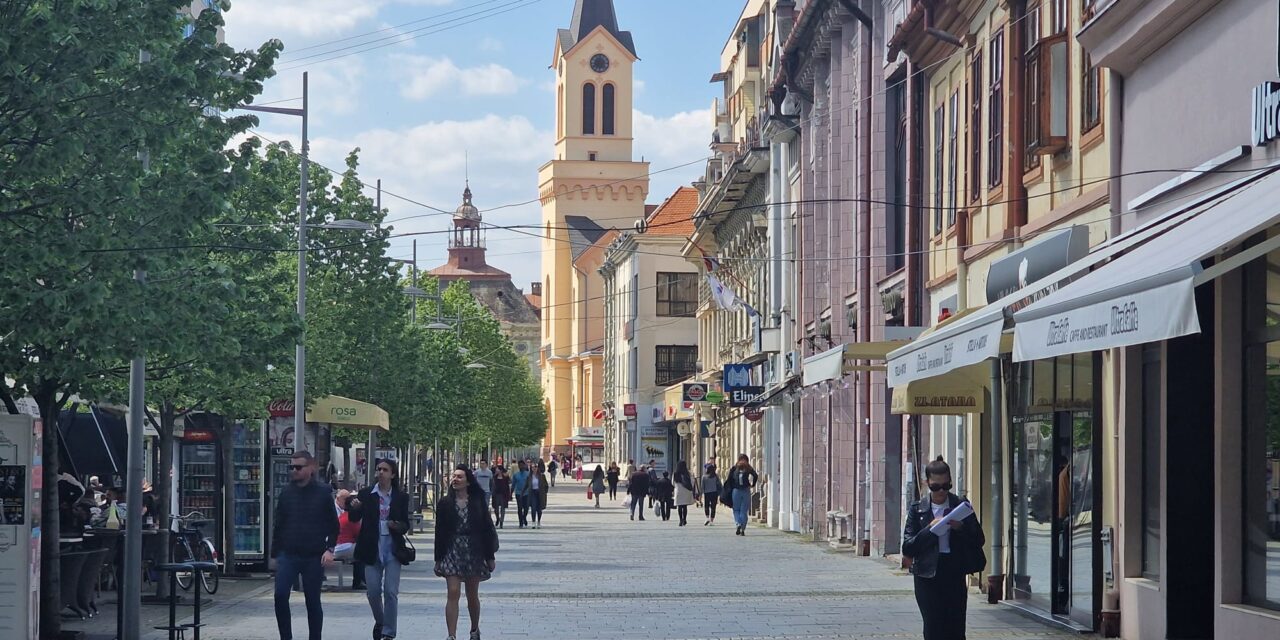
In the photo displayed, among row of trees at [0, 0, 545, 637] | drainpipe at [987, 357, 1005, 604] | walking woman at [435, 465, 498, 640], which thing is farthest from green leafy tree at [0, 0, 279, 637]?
drainpipe at [987, 357, 1005, 604]

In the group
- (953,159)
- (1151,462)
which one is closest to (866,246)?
(953,159)

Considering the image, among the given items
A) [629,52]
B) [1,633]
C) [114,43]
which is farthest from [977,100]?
[629,52]

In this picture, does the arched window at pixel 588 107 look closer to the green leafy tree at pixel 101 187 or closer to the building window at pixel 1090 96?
the building window at pixel 1090 96

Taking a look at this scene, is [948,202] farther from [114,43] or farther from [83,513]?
[114,43]

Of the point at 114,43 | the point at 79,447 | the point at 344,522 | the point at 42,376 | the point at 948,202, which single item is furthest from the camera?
the point at 79,447

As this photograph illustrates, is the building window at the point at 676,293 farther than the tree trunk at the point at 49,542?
Yes

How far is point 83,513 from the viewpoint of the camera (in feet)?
79.3

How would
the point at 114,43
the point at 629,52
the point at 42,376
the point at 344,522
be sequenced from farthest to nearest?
1. the point at 629,52
2. the point at 344,522
3. the point at 42,376
4. the point at 114,43

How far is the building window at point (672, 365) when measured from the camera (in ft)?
342

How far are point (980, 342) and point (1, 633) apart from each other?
8287 millimetres

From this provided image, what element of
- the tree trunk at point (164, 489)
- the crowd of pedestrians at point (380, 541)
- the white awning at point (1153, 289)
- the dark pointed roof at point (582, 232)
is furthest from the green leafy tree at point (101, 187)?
the dark pointed roof at point (582, 232)

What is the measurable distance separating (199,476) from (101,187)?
1209 centimetres

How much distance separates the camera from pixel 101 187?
632 inches

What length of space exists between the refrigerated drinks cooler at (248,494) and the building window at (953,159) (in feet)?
33.7
